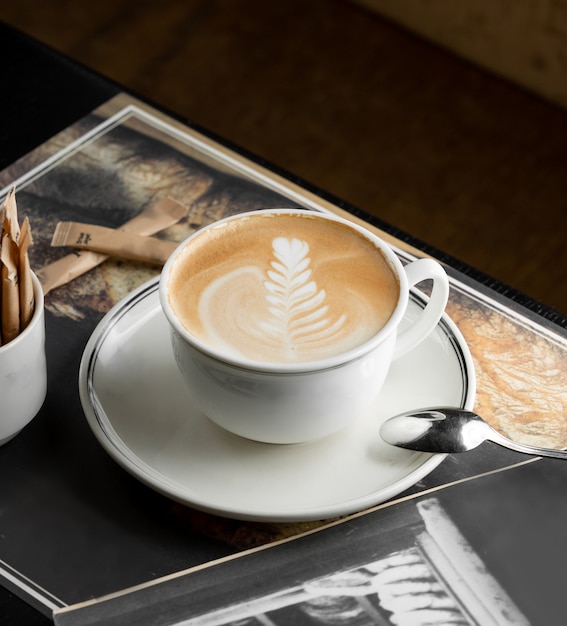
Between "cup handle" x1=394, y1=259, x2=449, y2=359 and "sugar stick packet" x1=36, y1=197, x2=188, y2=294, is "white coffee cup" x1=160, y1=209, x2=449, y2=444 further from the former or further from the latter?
"sugar stick packet" x1=36, y1=197, x2=188, y2=294

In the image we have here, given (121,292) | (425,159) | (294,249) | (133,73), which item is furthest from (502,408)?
(133,73)

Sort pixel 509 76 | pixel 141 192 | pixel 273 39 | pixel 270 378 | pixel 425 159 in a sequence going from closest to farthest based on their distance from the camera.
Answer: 1. pixel 270 378
2. pixel 141 192
3. pixel 425 159
4. pixel 509 76
5. pixel 273 39

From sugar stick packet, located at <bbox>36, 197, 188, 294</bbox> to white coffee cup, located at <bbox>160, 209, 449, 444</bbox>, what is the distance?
0.18 meters

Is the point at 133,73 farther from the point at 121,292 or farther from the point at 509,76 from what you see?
the point at 121,292

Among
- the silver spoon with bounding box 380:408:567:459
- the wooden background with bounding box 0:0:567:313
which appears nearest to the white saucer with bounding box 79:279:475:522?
the silver spoon with bounding box 380:408:567:459

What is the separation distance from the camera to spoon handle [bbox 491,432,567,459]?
668 mm

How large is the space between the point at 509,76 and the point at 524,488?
57.2 inches

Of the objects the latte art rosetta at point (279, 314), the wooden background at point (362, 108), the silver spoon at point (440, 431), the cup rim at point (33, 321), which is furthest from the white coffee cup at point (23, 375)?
the wooden background at point (362, 108)

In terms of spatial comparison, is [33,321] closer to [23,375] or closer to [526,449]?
[23,375]

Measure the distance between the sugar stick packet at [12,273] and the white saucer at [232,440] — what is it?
7 centimetres

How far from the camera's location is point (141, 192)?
35.9 inches

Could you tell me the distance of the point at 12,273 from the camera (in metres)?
0.63

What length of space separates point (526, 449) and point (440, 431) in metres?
0.07

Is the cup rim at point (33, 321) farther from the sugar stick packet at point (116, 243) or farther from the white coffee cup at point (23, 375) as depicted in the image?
the sugar stick packet at point (116, 243)
